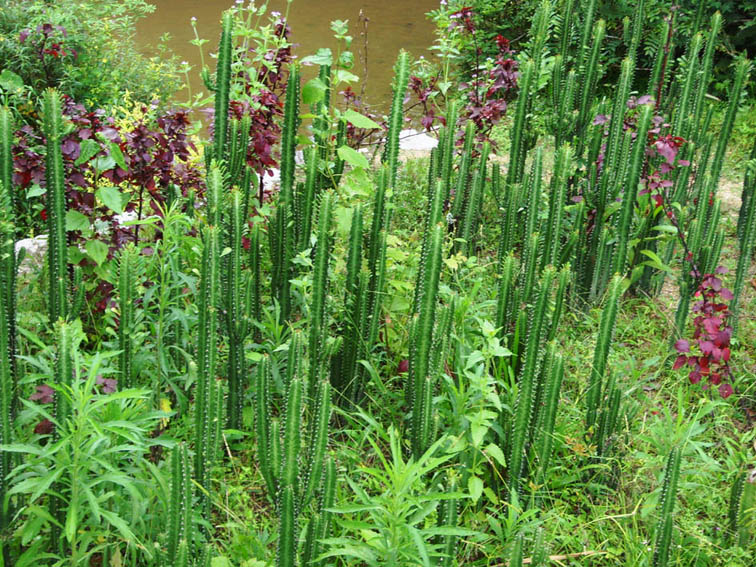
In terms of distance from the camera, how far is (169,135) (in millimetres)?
3836

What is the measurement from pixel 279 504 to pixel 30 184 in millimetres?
2007

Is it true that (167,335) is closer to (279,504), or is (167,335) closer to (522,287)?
(279,504)

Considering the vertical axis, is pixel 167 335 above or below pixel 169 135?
below

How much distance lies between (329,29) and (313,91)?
8.06m

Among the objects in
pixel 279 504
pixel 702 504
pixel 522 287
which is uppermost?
pixel 522 287

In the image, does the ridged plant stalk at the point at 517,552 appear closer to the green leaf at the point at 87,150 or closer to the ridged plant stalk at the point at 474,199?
the ridged plant stalk at the point at 474,199

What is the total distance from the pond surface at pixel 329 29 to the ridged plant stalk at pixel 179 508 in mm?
6700

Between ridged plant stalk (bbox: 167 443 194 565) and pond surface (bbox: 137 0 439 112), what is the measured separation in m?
6.70

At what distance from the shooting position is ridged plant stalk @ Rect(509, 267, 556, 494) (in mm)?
2701

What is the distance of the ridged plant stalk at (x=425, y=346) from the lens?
2.59 m

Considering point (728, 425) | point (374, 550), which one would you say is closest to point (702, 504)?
point (728, 425)

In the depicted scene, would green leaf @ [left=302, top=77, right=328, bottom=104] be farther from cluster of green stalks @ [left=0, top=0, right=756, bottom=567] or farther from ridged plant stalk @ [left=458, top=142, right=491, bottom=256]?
ridged plant stalk @ [left=458, top=142, right=491, bottom=256]

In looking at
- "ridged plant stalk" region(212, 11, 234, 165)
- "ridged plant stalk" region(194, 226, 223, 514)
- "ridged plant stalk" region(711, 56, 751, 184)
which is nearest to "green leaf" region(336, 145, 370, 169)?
"ridged plant stalk" region(212, 11, 234, 165)

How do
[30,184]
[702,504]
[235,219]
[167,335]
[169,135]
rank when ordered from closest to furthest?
[235,219] → [702,504] → [167,335] → [30,184] → [169,135]
